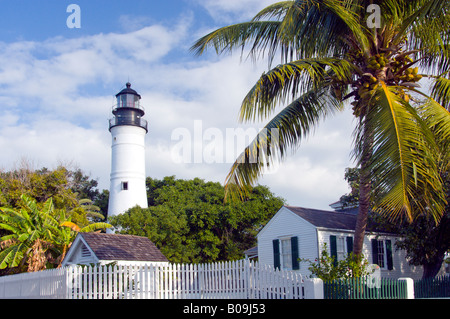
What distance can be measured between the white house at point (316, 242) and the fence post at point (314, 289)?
33.3 ft

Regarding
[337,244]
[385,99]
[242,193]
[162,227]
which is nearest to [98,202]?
[162,227]

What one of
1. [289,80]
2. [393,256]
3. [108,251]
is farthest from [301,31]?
[393,256]

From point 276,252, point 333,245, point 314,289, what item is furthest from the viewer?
point 276,252

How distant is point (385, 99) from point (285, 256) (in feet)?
47.2

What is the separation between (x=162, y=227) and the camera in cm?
2994

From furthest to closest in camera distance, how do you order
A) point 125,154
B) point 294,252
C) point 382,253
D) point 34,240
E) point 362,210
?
point 125,154 < point 382,253 < point 294,252 < point 34,240 < point 362,210

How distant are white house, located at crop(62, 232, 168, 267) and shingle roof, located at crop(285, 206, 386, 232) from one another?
670cm

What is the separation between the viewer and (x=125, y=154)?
3316 centimetres

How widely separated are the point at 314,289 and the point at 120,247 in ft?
36.2

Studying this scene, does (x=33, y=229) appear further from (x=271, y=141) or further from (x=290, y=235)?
(x=271, y=141)

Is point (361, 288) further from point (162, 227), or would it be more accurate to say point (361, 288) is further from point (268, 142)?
point (162, 227)

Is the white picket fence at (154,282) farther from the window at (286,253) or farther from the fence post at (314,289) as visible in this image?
the window at (286,253)

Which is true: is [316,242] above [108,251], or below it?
above

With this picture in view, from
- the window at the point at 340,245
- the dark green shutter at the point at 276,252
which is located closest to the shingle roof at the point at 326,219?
the window at the point at 340,245
